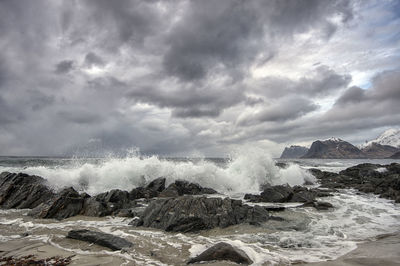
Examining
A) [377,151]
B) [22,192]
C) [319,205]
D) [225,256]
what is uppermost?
[377,151]

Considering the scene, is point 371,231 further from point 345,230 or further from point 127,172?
point 127,172

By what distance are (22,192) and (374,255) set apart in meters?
15.0

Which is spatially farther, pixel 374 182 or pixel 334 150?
pixel 334 150

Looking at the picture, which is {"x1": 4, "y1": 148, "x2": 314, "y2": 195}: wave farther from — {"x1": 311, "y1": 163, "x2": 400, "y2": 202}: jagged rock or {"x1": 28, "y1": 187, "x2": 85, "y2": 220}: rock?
{"x1": 28, "y1": 187, "x2": 85, "y2": 220}: rock

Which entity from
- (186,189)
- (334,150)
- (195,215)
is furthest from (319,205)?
(334,150)

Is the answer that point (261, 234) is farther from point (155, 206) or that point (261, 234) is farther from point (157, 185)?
point (157, 185)

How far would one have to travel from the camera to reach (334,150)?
6688 inches

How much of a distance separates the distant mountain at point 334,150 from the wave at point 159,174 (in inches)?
6550

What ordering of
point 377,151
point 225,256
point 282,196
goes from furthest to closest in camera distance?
point 377,151, point 282,196, point 225,256

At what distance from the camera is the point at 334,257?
15.7 ft

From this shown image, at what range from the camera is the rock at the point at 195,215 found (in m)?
7.27

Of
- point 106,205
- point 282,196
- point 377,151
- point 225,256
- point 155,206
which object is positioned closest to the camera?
point 225,256

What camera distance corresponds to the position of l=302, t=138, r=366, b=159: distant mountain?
541 feet

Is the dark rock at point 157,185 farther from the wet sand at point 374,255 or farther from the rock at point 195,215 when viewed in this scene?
the wet sand at point 374,255
